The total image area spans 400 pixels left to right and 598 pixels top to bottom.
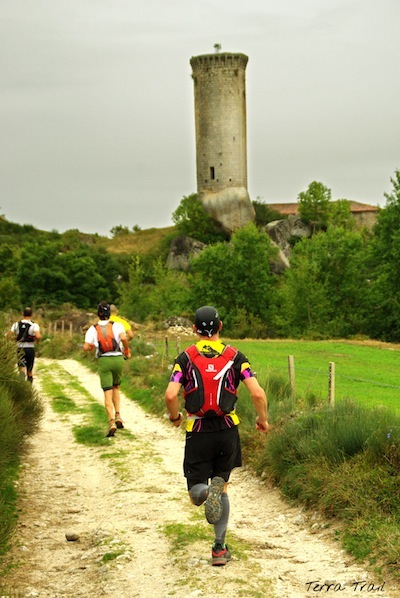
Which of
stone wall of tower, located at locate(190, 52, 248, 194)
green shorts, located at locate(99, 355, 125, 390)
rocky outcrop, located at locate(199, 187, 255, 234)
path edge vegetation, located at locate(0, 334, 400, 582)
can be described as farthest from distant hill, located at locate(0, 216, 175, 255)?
path edge vegetation, located at locate(0, 334, 400, 582)

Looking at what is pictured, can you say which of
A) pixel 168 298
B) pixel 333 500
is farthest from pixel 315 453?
pixel 168 298

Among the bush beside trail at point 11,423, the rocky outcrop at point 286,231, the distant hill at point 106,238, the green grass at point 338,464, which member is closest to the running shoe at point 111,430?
the bush beside trail at point 11,423

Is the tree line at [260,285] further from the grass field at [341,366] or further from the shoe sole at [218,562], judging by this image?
the shoe sole at [218,562]

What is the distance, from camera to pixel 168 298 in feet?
210

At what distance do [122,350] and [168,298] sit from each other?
5061cm

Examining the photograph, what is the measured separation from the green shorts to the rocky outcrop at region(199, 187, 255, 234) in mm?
72280

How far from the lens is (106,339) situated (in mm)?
13312

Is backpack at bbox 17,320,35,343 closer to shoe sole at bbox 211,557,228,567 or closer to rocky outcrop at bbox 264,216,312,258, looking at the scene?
shoe sole at bbox 211,557,228,567

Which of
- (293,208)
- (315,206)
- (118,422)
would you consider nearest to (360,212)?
(293,208)

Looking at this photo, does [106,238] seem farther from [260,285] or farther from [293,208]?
[260,285]

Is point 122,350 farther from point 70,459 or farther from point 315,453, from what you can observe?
point 315,453

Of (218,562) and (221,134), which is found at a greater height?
(221,134)

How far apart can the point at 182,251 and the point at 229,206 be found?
267 inches

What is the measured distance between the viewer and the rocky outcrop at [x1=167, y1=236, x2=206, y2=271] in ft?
283
